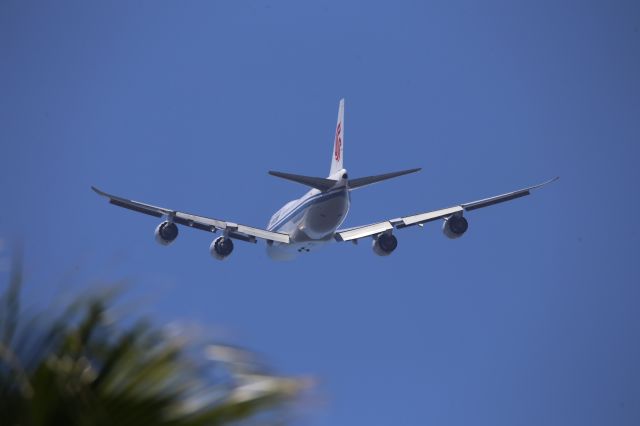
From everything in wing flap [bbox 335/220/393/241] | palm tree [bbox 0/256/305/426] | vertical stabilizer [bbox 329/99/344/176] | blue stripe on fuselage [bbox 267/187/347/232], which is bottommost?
palm tree [bbox 0/256/305/426]

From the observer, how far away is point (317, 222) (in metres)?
50.6

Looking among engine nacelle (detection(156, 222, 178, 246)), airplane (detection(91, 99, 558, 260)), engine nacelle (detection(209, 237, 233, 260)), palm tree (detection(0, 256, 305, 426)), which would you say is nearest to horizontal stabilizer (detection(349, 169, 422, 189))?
airplane (detection(91, 99, 558, 260))

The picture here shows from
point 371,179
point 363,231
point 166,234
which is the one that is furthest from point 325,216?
point 166,234

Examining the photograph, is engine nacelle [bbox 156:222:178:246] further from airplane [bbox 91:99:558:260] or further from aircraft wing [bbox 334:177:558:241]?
aircraft wing [bbox 334:177:558:241]

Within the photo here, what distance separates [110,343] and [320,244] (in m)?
49.2

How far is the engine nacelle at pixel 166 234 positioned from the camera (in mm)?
53781

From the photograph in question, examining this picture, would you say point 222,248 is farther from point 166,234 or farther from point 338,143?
point 338,143

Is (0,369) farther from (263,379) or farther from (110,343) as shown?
(263,379)

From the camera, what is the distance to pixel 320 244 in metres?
53.8

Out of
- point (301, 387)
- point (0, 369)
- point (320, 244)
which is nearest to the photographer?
point (301, 387)

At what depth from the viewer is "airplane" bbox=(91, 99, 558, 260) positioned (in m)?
49.9

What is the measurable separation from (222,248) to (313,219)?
22.7 feet

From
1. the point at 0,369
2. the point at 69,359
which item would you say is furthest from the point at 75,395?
the point at 0,369

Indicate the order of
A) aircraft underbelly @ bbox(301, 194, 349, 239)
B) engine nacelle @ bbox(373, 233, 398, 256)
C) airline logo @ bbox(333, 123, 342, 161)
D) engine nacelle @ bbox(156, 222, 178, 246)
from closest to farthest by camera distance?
aircraft underbelly @ bbox(301, 194, 349, 239)
engine nacelle @ bbox(156, 222, 178, 246)
engine nacelle @ bbox(373, 233, 398, 256)
airline logo @ bbox(333, 123, 342, 161)
